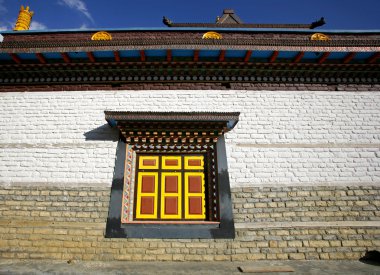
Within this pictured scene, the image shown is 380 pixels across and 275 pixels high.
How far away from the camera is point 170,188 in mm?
4605

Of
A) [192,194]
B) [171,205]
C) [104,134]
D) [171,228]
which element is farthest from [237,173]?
[104,134]

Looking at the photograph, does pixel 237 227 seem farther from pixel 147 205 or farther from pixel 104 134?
pixel 104 134

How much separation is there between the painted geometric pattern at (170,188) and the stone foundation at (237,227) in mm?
537

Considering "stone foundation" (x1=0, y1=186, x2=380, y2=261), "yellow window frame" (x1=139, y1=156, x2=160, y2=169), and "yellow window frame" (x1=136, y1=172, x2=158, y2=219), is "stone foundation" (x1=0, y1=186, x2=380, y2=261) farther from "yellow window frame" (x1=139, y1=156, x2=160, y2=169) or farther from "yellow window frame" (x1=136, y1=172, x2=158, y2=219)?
"yellow window frame" (x1=139, y1=156, x2=160, y2=169)

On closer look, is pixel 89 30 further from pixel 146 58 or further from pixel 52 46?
pixel 146 58

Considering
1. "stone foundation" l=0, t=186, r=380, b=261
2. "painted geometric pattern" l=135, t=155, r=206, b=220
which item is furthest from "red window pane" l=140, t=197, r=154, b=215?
"stone foundation" l=0, t=186, r=380, b=261

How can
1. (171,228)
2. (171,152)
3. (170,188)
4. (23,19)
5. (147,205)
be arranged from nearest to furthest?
(171,228) < (147,205) < (170,188) < (171,152) < (23,19)

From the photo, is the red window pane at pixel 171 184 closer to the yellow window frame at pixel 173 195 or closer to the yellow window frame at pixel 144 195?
the yellow window frame at pixel 173 195

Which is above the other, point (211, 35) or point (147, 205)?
point (211, 35)

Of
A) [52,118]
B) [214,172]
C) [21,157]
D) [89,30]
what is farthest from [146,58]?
[21,157]

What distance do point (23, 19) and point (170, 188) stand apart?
6716mm

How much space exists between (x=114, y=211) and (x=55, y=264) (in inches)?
45.5

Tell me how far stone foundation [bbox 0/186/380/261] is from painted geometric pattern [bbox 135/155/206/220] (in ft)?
1.76

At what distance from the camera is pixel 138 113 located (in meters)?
4.54
